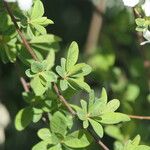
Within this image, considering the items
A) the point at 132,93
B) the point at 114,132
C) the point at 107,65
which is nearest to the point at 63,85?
the point at 114,132

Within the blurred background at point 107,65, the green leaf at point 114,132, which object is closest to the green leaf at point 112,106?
the green leaf at point 114,132

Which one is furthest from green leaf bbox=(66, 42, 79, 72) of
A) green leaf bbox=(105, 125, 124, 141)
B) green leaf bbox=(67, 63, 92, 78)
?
green leaf bbox=(105, 125, 124, 141)

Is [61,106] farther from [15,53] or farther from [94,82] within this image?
[94,82]

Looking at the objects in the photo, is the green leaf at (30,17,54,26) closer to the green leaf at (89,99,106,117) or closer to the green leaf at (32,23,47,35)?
the green leaf at (32,23,47,35)

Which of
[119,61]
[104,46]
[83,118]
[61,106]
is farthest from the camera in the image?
[119,61]

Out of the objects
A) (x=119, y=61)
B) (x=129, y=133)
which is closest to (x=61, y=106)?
(x=129, y=133)

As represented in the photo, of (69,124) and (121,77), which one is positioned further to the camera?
(121,77)

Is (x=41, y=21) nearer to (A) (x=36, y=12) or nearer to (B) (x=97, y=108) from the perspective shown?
(A) (x=36, y=12)
